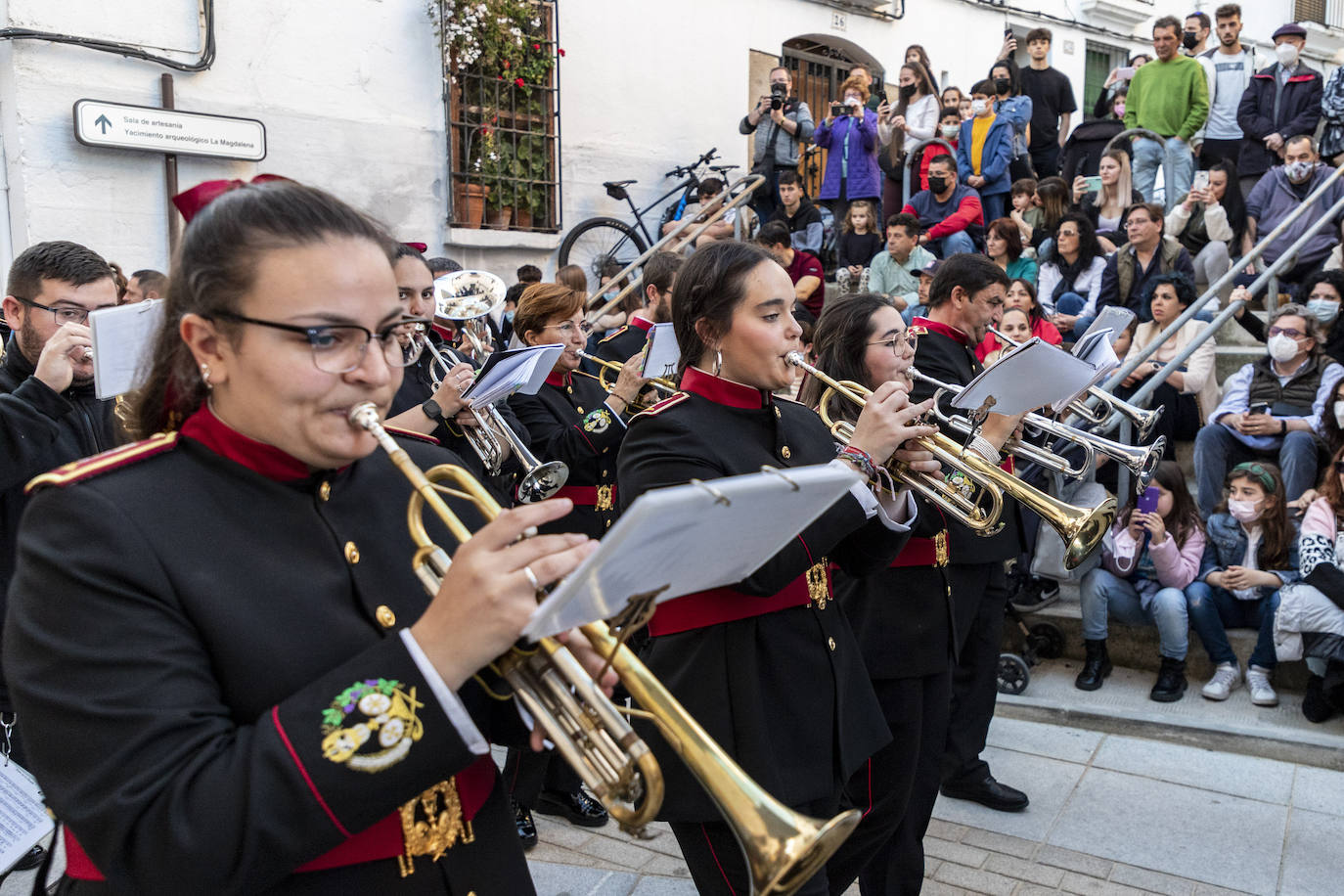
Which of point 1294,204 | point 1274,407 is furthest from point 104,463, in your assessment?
point 1294,204

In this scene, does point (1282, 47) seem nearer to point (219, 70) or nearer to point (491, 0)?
point (491, 0)

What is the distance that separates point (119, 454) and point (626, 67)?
11.5 meters

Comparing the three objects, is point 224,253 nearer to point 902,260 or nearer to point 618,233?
point 902,260

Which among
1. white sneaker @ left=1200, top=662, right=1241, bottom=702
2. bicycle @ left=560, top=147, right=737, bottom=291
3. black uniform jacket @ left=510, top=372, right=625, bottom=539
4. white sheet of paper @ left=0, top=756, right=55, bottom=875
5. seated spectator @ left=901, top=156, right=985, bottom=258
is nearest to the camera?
white sheet of paper @ left=0, top=756, right=55, bottom=875

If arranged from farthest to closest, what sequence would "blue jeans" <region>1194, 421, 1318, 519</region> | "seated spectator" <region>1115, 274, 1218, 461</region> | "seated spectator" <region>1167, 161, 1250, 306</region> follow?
1. "seated spectator" <region>1167, 161, 1250, 306</region>
2. "seated spectator" <region>1115, 274, 1218, 461</region>
3. "blue jeans" <region>1194, 421, 1318, 519</region>

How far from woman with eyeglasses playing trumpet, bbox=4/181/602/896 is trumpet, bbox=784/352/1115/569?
6.07 feet

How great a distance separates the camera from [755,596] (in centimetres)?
253

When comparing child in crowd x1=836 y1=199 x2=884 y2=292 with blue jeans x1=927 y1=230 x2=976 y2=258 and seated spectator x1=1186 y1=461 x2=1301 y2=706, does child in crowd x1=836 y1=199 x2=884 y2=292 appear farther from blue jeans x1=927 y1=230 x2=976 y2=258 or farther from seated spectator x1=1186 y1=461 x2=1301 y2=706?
seated spectator x1=1186 y1=461 x2=1301 y2=706

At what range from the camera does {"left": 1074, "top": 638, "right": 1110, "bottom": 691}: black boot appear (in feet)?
18.7

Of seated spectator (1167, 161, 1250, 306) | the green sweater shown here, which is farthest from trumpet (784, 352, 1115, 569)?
the green sweater

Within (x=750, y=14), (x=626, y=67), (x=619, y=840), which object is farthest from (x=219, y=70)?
(x=619, y=840)

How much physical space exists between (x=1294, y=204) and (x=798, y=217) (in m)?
4.47

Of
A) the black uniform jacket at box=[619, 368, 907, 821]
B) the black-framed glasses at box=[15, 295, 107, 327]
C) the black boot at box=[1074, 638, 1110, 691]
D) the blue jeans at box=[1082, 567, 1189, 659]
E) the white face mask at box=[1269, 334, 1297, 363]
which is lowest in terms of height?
the black boot at box=[1074, 638, 1110, 691]

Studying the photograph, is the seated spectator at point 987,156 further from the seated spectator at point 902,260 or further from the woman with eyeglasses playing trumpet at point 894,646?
the woman with eyeglasses playing trumpet at point 894,646
